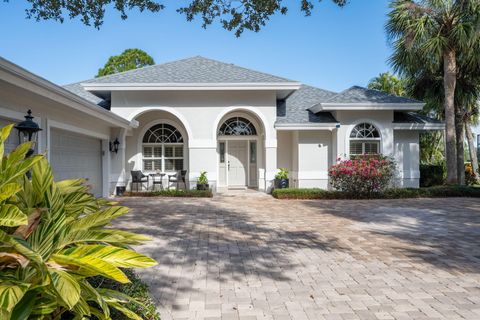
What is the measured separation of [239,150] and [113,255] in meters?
15.0

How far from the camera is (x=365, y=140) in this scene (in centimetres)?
1580

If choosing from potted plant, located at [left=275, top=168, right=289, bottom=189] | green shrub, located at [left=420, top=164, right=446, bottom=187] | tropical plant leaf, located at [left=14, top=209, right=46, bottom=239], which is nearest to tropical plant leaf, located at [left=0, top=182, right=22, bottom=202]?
tropical plant leaf, located at [left=14, top=209, right=46, bottom=239]

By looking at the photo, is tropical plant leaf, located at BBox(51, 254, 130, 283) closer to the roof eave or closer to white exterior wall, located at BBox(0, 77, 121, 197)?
white exterior wall, located at BBox(0, 77, 121, 197)

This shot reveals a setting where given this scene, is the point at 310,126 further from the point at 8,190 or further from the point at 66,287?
the point at 66,287

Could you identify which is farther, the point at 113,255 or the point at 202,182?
the point at 202,182

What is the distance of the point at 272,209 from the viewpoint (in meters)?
11.1

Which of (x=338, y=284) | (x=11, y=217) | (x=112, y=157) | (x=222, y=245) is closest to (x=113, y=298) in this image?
(x=11, y=217)

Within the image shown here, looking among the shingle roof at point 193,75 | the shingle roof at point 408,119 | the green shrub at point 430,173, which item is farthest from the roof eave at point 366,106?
the green shrub at point 430,173

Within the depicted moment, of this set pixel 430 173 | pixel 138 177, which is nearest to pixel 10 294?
pixel 138 177

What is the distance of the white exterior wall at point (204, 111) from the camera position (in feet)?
51.4

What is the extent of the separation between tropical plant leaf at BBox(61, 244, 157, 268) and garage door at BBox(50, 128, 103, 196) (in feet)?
27.3

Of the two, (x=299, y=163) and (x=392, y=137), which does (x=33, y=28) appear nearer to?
(x=299, y=163)

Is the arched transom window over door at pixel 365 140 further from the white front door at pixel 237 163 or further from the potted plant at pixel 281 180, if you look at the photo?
the white front door at pixel 237 163

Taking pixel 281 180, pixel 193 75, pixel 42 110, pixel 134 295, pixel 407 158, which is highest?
pixel 193 75
